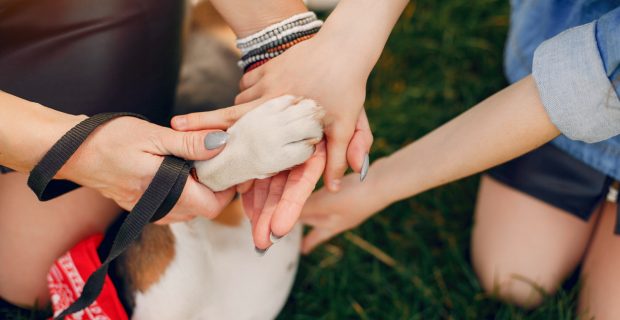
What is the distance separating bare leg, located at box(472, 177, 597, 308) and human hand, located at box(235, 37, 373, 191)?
1.88 ft

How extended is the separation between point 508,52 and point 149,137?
3.41ft

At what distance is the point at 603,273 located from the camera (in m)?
1.55

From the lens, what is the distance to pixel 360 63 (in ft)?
4.43

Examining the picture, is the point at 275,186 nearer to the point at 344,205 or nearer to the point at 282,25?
the point at 344,205

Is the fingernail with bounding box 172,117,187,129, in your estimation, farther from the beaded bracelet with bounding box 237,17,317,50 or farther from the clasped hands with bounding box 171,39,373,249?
the beaded bracelet with bounding box 237,17,317,50

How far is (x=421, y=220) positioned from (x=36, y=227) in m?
1.07

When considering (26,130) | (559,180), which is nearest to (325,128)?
(26,130)

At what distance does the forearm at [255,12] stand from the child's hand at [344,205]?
416mm

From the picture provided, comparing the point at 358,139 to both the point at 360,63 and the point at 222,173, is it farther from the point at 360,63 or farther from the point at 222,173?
the point at 222,173

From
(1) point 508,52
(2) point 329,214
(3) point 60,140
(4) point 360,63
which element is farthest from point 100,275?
(1) point 508,52

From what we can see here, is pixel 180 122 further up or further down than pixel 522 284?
further up

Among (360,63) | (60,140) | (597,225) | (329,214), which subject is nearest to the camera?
(60,140)

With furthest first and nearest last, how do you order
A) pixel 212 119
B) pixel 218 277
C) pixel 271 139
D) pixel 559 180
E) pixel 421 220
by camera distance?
pixel 421 220, pixel 559 180, pixel 218 277, pixel 212 119, pixel 271 139

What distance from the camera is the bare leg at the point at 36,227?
1481mm
